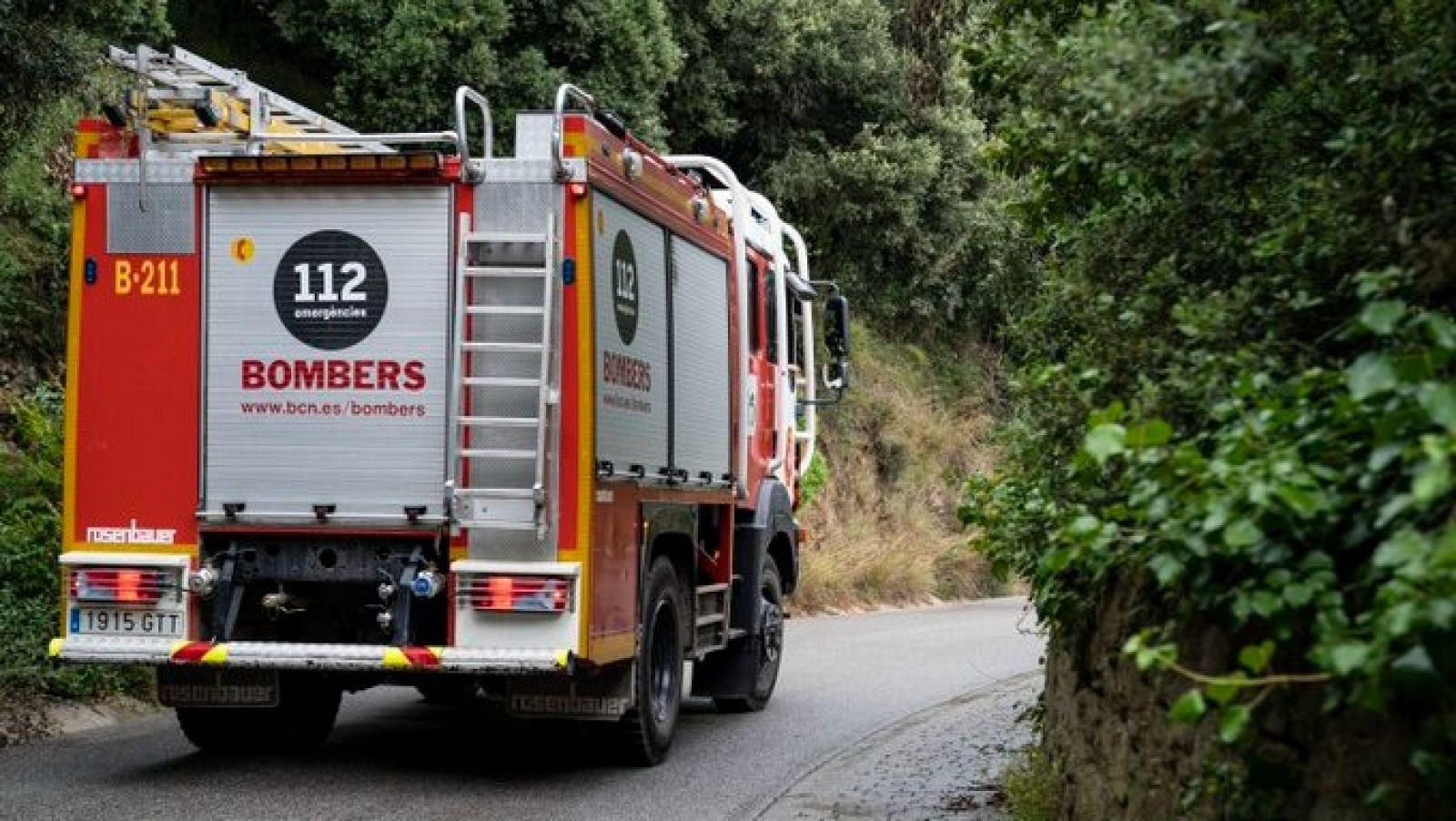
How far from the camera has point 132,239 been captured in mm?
9539

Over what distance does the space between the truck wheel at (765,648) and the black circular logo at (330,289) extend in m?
4.31

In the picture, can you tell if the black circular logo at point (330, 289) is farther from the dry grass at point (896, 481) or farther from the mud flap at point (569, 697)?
the dry grass at point (896, 481)

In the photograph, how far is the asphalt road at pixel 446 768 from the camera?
9008mm

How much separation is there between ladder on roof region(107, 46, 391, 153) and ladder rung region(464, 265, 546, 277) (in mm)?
848

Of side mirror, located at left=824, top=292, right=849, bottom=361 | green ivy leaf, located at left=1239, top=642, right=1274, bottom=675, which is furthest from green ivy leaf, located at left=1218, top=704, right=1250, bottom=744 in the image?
side mirror, located at left=824, top=292, right=849, bottom=361

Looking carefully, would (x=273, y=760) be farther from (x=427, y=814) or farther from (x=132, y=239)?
(x=132, y=239)

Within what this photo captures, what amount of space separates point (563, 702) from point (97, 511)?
2453 mm

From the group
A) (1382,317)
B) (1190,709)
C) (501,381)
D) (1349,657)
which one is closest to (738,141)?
(501,381)

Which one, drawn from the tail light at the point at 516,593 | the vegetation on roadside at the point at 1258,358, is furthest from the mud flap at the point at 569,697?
the vegetation on roadside at the point at 1258,358

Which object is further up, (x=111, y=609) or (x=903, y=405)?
(x=903, y=405)

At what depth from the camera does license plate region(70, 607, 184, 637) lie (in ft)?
30.6

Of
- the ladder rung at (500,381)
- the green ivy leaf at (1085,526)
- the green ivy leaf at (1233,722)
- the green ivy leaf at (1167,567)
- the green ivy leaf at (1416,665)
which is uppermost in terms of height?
the ladder rung at (500,381)

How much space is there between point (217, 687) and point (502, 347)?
2302 mm

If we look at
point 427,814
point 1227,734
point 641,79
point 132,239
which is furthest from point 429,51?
point 1227,734
